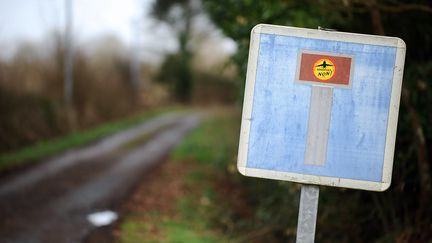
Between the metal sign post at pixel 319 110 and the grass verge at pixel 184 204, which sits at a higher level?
the metal sign post at pixel 319 110

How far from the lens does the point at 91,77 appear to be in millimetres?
19938

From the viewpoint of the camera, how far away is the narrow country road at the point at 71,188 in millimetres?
7105

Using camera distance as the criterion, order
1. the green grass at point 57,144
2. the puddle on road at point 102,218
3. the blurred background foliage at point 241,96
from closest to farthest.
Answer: the blurred background foliage at point 241,96 → the puddle on road at point 102,218 → the green grass at point 57,144

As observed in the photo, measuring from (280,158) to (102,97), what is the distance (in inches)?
752

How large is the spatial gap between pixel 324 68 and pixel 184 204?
6.61 meters

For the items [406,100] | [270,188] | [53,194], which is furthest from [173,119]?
[406,100]

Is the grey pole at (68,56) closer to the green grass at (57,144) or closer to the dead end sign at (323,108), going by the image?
the green grass at (57,144)

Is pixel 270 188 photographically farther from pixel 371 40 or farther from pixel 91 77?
pixel 91 77

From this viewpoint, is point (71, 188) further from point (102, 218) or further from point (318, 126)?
point (318, 126)

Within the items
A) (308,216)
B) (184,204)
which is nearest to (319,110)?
(308,216)

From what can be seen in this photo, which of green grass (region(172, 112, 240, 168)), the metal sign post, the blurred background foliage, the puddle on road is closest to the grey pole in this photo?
the blurred background foliage

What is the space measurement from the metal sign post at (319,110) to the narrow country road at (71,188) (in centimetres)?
448

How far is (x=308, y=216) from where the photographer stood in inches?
116

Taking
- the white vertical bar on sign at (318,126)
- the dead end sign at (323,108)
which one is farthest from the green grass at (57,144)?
the white vertical bar on sign at (318,126)
